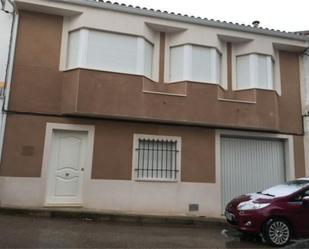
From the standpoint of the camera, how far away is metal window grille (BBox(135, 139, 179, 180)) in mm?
11609

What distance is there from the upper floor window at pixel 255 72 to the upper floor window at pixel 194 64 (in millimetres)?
1081

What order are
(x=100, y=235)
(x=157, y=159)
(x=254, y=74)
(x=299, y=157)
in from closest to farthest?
(x=100, y=235) → (x=157, y=159) → (x=254, y=74) → (x=299, y=157)

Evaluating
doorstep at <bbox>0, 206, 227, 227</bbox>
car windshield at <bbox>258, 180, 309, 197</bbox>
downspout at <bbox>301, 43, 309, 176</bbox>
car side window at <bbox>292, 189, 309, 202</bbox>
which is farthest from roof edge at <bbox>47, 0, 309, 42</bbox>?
car side window at <bbox>292, 189, 309, 202</bbox>

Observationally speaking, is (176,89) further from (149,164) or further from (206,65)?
(149,164)

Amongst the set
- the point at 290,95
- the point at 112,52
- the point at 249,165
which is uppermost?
the point at 112,52

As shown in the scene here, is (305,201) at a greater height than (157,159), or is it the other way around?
(157,159)

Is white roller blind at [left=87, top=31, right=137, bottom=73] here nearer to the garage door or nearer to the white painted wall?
the white painted wall

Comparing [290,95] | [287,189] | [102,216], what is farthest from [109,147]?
[290,95]

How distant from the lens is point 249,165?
1267cm

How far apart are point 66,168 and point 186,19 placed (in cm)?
628

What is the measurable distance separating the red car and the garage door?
3594 millimetres

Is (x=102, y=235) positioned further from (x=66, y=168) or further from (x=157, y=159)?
(x=157, y=159)

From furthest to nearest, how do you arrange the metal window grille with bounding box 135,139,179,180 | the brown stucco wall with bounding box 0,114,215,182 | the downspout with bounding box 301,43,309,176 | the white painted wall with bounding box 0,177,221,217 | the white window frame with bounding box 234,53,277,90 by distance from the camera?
the downspout with bounding box 301,43,309,176
the white window frame with bounding box 234,53,277,90
the metal window grille with bounding box 135,139,179,180
the brown stucco wall with bounding box 0,114,215,182
the white painted wall with bounding box 0,177,221,217

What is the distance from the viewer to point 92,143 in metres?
11.2
